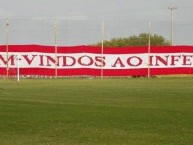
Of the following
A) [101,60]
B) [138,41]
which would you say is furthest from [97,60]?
[138,41]

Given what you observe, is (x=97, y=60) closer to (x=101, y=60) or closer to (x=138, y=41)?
(x=101, y=60)

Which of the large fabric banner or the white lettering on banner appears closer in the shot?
the large fabric banner

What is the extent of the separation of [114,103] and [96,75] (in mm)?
30937

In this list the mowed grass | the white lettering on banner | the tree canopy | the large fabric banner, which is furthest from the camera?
the tree canopy

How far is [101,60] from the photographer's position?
50.8 metres

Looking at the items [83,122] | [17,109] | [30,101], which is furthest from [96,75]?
[83,122]

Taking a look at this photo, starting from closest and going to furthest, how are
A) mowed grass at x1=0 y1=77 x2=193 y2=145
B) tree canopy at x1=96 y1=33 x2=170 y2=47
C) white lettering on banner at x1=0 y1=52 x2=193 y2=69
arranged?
1. mowed grass at x1=0 y1=77 x2=193 y2=145
2. white lettering on banner at x1=0 y1=52 x2=193 y2=69
3. tree canopy at x1=96 y1=33 x2=170 y2=47

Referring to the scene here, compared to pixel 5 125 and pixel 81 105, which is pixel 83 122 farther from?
Answer: pixel 81 105

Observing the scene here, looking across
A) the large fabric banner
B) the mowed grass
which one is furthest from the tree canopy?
the mowed grass

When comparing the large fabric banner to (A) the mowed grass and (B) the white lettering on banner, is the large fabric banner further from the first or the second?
(A) the mowed grass

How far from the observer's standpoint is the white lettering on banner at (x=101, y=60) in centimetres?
5056

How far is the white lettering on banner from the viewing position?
50.6 metres

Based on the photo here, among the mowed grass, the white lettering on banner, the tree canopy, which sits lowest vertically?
the mowed grass

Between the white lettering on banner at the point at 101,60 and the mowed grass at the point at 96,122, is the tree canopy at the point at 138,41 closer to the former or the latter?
the white lettering on banner at the point at 101,60
